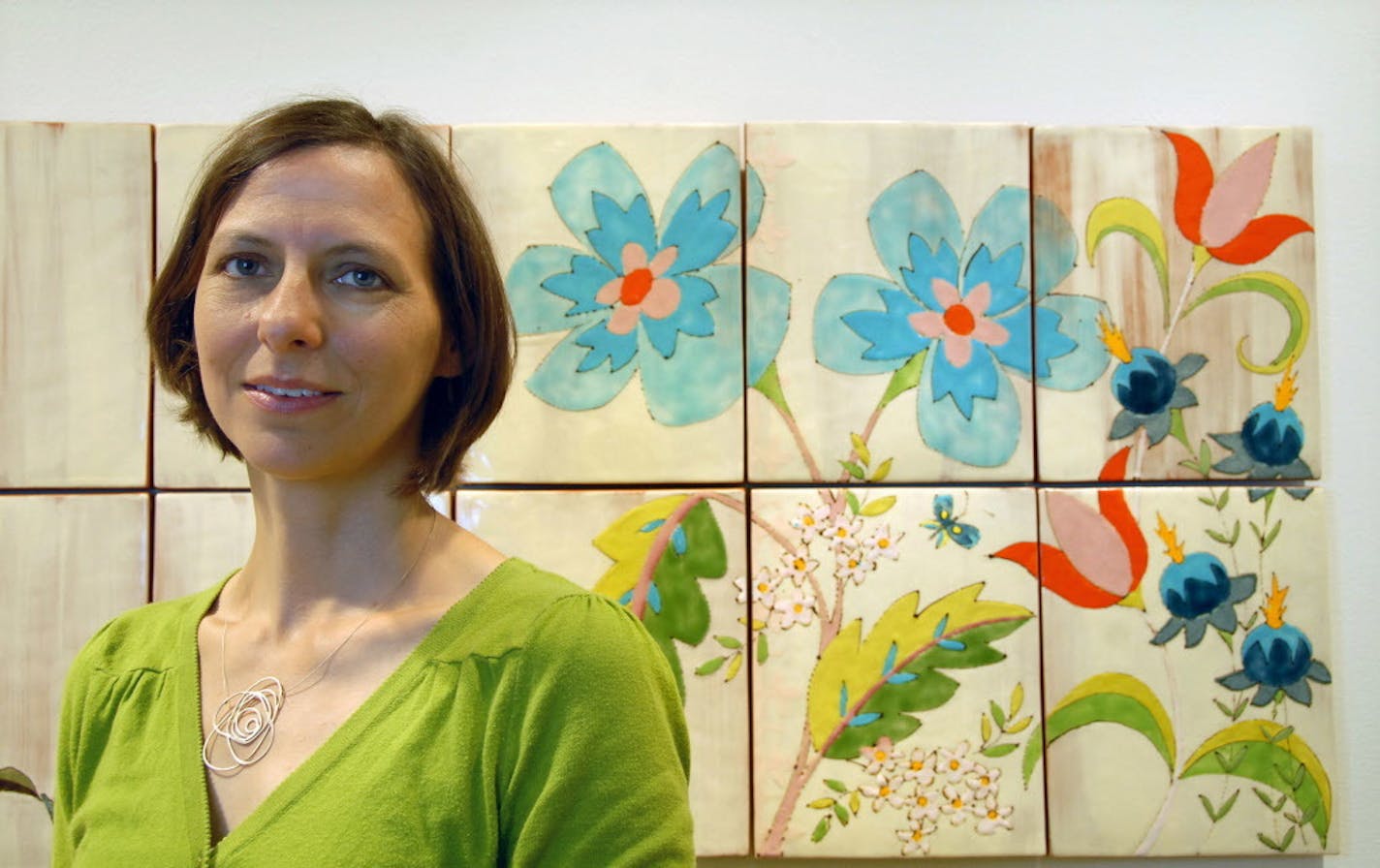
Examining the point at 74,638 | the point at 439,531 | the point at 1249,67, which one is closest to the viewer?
the point at 439,531

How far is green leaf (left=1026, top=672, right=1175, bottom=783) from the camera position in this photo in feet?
4.13

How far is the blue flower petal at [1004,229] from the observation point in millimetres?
1280

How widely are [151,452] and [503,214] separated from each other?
1.50ft

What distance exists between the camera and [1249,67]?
1359mm

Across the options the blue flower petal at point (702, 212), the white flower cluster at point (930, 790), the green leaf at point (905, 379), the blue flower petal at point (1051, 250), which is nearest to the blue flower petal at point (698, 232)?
the blue flower petal at point (702, 212)

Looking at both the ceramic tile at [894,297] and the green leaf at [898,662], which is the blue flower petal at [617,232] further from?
the green leaf at [898,662]

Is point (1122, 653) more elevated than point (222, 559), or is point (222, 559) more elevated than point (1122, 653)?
point (222, 559)

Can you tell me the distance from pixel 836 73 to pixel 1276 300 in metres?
0.55

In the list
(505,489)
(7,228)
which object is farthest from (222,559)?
(7,228)

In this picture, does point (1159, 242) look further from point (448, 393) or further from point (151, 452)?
point (151, 452)

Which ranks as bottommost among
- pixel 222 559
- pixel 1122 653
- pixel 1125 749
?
A: pixel 1125 749

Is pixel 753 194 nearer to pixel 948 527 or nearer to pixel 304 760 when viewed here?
pixel 948 527

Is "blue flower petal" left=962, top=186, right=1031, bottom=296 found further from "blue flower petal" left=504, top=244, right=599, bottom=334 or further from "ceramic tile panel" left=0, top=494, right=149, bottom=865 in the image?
"ceramic tile panel" left=0, top=494, right=149, bottom=865

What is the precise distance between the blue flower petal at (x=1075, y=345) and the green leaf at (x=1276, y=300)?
11 centimetres
